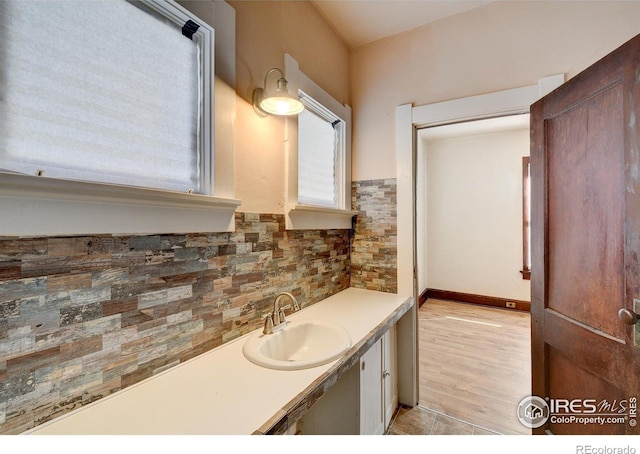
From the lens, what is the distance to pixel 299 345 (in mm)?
1362

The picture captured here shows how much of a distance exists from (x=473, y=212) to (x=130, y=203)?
14.9 feet

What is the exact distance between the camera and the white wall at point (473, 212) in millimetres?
3920

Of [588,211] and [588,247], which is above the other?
[588,211]

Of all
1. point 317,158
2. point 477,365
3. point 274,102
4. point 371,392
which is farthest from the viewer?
point 477,365

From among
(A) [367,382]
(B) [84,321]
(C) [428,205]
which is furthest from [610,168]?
(C) [428,205]

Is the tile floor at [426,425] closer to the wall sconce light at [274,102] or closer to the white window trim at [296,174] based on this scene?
the white window trim at [296,174]

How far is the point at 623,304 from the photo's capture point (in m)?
1.01

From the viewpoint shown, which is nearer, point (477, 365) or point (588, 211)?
point (588, 211)

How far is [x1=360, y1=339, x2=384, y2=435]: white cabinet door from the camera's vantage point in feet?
4.32

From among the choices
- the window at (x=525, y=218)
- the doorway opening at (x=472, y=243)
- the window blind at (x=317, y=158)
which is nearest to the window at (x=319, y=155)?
the window blind at (x=317, y=158)

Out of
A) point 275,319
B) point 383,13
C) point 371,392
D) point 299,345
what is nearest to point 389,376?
point 371,392

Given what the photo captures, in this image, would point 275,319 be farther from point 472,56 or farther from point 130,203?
point 472,56

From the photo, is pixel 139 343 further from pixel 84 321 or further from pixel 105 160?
pixel 105 160

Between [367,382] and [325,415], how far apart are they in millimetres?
278
